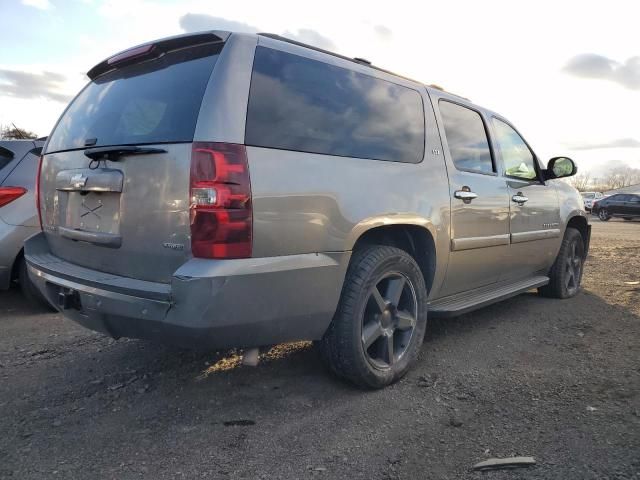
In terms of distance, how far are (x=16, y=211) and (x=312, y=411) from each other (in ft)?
11.3

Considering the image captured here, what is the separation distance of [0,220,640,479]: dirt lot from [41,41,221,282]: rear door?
0.81m

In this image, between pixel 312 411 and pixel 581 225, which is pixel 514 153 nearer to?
pixel 581 225

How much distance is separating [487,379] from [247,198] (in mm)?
1937

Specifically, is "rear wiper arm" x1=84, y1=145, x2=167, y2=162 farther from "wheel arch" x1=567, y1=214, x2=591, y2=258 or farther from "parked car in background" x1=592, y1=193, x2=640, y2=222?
"parked car in background" x1=592, y1=193, x2=640, y2=222

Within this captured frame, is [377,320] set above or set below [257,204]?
below

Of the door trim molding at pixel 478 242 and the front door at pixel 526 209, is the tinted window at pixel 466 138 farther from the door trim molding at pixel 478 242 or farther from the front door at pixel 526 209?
the door trim molding at pixel 478 242

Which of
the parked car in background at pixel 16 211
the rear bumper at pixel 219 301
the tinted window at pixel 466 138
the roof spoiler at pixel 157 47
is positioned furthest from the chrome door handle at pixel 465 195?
the parked car in background at pixel 16 211

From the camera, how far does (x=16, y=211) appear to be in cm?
462

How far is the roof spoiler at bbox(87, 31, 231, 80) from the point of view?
258 centimetres

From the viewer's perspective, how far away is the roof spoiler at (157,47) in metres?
2.58

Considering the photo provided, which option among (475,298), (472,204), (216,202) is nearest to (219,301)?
(216,202)

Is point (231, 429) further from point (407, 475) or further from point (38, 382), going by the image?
point (38, 382)

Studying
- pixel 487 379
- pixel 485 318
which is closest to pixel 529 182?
pixel 485 318

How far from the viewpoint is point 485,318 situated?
4.71 metres
